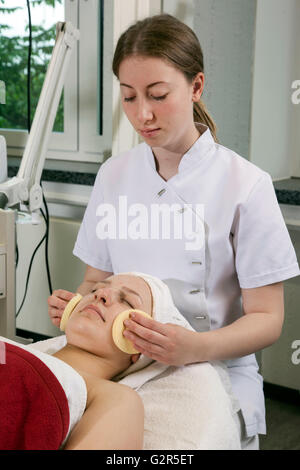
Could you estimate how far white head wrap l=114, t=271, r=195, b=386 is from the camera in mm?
1150

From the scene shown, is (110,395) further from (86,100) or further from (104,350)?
(86,100)

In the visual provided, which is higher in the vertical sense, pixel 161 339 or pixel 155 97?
pixel 155 97

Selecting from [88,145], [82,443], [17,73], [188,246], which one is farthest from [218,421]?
[17,73]

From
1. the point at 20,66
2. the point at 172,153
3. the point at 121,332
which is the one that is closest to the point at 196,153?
the point at 172,153

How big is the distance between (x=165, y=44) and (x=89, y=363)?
0.63 m

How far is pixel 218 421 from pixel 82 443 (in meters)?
0.26

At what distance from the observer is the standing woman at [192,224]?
1.13 meters

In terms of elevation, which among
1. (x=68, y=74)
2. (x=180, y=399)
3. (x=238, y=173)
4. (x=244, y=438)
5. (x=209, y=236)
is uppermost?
(x=68, y=74)

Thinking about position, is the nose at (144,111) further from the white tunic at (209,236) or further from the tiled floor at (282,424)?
the tiled floor at (282,424)

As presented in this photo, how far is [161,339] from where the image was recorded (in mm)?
1021

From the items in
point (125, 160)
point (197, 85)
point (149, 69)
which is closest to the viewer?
point (149, 69)

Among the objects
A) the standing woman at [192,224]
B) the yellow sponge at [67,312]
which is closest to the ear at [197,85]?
the standing woman at [192,224]

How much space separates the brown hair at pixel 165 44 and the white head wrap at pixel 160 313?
429mm

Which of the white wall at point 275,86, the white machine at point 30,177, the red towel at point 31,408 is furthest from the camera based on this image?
the white wall at point 275,86
